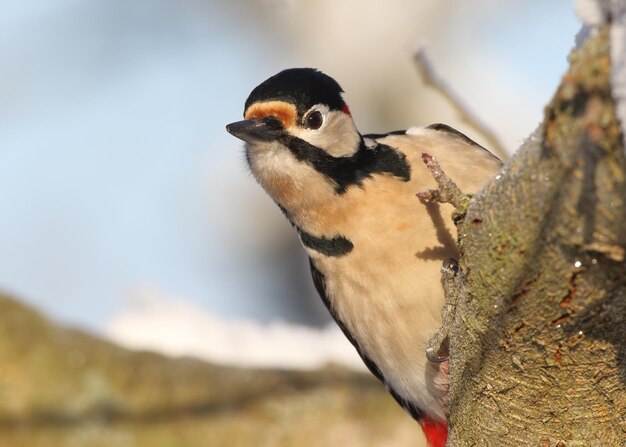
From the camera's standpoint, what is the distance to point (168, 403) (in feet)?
15.6

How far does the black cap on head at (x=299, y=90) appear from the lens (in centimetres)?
302

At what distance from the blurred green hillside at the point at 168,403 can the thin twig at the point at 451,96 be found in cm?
155

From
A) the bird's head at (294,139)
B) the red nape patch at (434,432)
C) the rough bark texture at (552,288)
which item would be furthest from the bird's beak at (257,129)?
the red nape patch at (434,432)

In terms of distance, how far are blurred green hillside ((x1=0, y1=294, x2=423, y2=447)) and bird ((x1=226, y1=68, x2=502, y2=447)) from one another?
149 centimetres

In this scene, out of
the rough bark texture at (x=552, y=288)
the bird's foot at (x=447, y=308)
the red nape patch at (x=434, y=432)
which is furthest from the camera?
the red nape patch at (x=434, y=432)

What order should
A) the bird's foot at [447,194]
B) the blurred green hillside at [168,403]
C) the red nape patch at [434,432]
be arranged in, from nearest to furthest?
1. the bird's foot at [447,194]
2. the red nape patch at [434,432]
3. the blurred green hillside at [168,403]

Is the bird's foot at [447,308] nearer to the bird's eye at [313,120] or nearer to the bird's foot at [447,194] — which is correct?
the bird's foot at [447,194]

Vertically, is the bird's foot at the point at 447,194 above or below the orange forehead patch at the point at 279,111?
above

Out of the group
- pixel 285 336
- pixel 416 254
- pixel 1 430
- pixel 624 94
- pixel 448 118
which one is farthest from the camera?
pixel 448 118

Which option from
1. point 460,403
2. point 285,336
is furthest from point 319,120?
point 285,336

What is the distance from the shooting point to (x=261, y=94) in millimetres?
3029

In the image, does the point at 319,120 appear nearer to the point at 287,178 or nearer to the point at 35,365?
the point at 287,178

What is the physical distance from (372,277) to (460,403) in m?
0.81

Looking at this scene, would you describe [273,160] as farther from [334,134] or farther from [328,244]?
[328,244]
